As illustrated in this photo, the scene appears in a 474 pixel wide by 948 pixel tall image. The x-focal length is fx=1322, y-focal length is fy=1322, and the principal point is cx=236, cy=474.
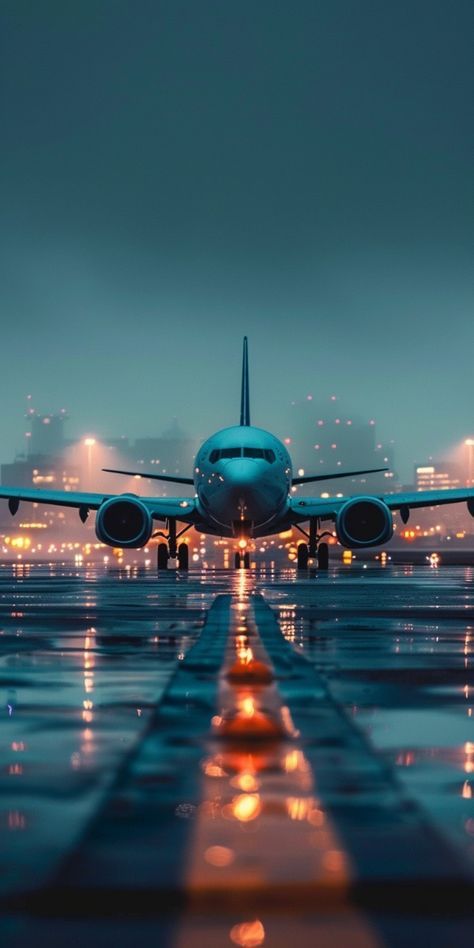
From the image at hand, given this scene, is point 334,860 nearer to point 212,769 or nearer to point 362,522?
point 212,769

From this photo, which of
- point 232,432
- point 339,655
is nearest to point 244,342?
point 232,432

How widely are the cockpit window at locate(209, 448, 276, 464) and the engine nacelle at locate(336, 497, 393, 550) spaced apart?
2965 millimetres

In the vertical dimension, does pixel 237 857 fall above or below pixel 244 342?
below

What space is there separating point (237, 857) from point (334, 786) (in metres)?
1.26

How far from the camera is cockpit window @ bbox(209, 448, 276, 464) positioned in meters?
41.2

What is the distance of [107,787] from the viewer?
5422 millimetres

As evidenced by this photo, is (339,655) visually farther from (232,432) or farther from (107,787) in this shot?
(232,432)

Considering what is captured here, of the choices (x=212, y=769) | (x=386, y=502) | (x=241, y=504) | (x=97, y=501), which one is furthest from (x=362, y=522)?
(x=212, y=769)

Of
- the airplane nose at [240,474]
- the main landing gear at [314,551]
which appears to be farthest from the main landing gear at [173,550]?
the airplane nose at [240,474]

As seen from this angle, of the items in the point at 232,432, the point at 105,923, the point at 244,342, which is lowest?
the point at 105,923

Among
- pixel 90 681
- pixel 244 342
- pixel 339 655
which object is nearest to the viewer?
pixel 90 681

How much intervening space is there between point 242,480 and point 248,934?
36.0 meters

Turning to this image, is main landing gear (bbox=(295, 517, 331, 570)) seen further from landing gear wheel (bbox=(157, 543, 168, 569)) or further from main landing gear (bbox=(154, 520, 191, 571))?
landing gear wheel (bbox=(157, 543, 168, 569))

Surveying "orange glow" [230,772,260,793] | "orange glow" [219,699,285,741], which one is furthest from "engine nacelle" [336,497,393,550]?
"orange glow" [230,772,260,793]
